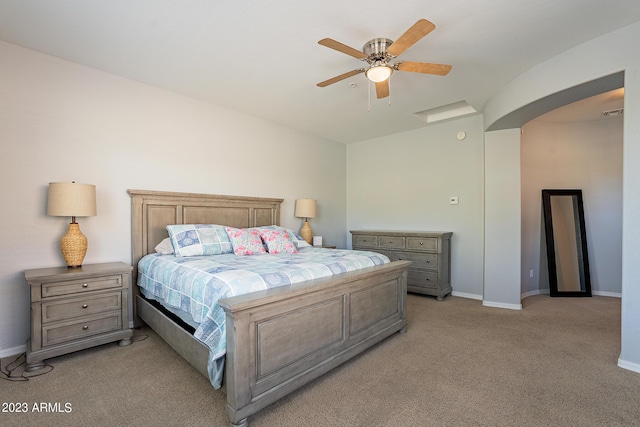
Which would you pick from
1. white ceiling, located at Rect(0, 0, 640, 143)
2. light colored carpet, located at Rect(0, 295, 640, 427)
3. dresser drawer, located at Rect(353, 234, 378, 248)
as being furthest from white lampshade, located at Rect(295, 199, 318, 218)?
light colored carpet, located at Rect(0, 295, 640, 427)

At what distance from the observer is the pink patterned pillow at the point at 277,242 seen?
3527 millimetres

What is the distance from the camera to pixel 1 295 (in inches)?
99.2

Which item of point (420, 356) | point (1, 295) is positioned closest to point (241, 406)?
point (420, 356)

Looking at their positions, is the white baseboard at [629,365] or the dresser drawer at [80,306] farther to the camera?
the dresser drawer at [80,306]

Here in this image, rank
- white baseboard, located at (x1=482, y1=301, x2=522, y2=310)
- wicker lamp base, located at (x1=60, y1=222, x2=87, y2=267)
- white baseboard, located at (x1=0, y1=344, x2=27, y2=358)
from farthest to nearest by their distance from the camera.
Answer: white baseboard, located at (x1=482, y1=301, x2=522, y2=310) → wicker lamp base, located at (x1=60, y1=222, x2=87, y2=267) → white baseboard, located at (x1=0, y1=344, x2=27, y2=358)

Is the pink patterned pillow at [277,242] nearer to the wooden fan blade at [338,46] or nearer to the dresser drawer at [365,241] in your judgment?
the dresser drawer at [365,241]

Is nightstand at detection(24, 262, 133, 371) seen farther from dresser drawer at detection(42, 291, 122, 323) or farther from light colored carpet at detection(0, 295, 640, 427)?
light colored carpet at detection(0, 295, 640, 427)

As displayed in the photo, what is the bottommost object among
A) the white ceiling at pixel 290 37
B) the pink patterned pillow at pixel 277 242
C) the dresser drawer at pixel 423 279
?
the dresser drawer at pixel 423 279

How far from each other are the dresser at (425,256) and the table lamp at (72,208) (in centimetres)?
377

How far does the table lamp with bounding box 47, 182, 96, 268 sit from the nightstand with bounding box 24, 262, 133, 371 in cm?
14

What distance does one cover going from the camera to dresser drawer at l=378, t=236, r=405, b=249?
4.70 meters

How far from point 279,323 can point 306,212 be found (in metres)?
2.95

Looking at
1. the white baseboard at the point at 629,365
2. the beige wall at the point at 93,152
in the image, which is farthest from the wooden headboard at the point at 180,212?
the white baseboard at the point at 629,365

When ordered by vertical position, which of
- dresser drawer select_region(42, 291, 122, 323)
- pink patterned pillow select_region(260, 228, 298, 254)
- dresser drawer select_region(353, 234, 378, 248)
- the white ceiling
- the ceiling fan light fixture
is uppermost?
the white ceiling
